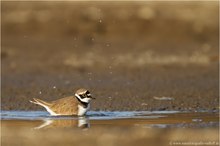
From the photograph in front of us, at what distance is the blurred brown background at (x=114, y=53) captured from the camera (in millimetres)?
17578

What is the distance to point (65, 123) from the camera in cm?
1373

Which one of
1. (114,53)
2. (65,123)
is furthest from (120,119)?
(114,53)

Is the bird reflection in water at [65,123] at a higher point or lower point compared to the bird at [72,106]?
lower

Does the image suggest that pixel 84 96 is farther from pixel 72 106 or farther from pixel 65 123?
pixel 65 123

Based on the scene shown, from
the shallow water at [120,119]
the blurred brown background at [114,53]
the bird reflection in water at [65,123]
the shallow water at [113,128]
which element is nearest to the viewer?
the shallow water at [113,128]

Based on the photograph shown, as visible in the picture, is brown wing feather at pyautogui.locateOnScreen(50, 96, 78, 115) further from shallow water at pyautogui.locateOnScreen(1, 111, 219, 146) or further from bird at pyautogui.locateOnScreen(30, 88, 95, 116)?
shallow water at pyautogui.locateOnScreen(1, 111, 219, 146)

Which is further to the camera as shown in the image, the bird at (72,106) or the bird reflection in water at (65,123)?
the bird at (72,106)

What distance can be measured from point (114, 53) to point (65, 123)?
9.95 meters

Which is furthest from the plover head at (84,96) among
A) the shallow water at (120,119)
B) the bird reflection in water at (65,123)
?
the bird reflection in water at (65,123)

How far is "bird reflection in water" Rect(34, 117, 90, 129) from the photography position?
13.3 m

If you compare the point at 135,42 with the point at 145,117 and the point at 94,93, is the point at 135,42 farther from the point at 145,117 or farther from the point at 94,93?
the point at 145,117

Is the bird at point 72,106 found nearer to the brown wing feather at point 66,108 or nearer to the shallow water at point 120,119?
the brown wing feather at point 66,108

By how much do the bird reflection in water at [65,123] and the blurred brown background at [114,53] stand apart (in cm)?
173

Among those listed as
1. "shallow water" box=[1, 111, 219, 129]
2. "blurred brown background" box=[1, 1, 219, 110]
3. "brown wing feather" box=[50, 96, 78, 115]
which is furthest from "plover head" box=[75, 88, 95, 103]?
"blurred brown background" box=[1, 1, 219, 110]
